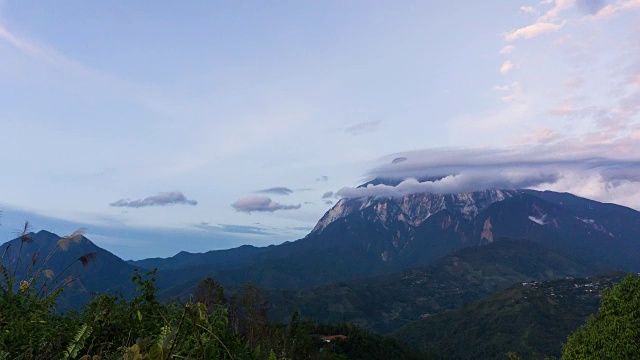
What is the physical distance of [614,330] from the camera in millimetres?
20406

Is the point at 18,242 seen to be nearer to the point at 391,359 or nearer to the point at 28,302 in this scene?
the point at 28,302

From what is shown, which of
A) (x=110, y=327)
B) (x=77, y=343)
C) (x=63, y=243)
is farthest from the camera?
(x=63, y=243)

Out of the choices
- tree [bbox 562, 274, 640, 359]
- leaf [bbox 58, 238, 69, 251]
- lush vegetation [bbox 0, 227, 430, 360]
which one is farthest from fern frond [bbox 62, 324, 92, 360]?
tree [bbox 562, 274, 640, 359]

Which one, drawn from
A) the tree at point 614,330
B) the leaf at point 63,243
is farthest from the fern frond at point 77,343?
the tree at point 614,330

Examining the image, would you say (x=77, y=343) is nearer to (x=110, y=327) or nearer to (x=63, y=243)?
(x=110, y=327)

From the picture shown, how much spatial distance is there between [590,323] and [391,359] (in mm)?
94404

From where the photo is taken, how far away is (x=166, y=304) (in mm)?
4109

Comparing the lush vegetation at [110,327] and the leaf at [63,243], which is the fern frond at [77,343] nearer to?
the lush vegetation at [110,327]

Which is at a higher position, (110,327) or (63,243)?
(63,243)

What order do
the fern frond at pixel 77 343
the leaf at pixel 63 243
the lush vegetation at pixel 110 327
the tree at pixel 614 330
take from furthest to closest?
the tree at pixel 614 330 < the leaf at pixel 63 243 < the fern frond at pixel 77 343 < the lush vegetation at pixel 110 327

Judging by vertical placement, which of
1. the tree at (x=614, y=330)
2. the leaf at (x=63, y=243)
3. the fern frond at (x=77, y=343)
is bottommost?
the tree at (x=614, y=330)

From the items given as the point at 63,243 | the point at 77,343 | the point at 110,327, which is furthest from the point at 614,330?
the point at 77,343

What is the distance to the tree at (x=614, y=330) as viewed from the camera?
1977 cm

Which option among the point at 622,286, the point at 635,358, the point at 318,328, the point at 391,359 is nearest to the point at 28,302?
the point at 635,358
